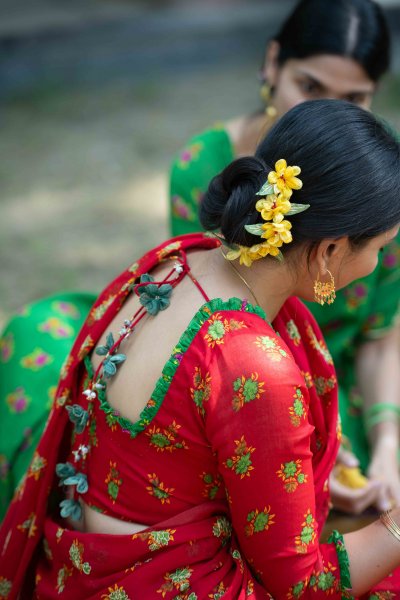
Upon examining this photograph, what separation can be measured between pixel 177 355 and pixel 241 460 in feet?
0.74

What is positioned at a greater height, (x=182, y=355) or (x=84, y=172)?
(x=182, y=355)

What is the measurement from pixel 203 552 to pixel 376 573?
355mm

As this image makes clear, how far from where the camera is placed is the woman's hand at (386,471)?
224 centimetres

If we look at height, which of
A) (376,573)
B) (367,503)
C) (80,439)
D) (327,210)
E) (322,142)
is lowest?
(367,503)

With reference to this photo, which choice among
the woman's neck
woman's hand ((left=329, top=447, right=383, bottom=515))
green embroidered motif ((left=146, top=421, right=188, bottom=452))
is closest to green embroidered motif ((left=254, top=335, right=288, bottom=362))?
the woman's neck

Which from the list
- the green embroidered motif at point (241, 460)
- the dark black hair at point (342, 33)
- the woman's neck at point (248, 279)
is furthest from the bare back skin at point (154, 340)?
the dark black hair at point (342, 33)

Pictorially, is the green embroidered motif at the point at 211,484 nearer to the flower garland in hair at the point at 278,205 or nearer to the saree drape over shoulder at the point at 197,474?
the saree drape over shoulder at the point at 197,474

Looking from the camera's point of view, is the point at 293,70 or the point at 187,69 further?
the point at 187,69

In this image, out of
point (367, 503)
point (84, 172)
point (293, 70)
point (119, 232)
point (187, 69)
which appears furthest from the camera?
point (187, 69)

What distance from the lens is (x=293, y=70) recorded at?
8.09 feet

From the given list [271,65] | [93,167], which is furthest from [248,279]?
[93,167]

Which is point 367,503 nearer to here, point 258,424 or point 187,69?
point 258,424

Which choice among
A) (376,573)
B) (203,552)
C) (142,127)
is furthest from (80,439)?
(142,127)

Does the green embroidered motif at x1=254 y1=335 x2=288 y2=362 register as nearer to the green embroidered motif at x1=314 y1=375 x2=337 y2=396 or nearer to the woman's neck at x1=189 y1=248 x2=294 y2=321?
the woman's neck at x1=189 y1=248 x2=294 y2=321
